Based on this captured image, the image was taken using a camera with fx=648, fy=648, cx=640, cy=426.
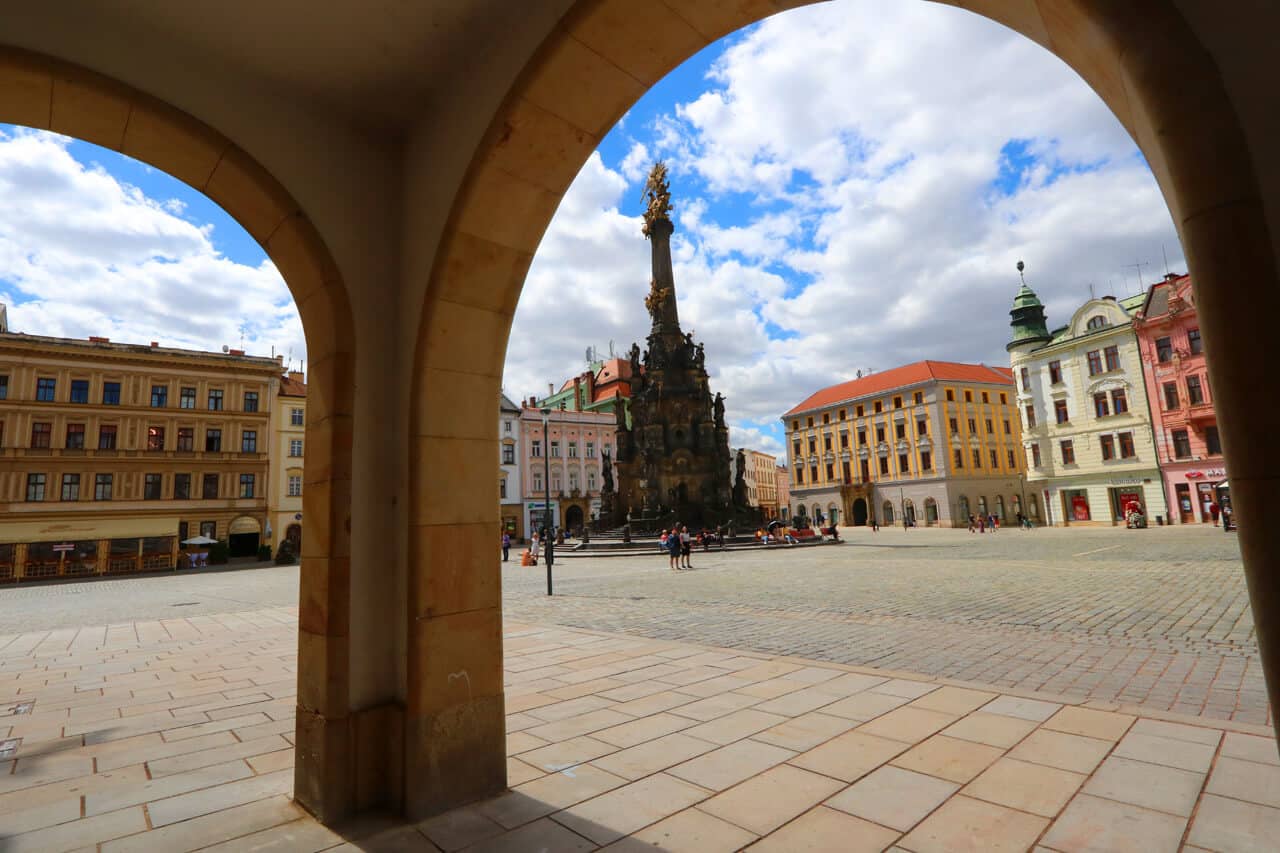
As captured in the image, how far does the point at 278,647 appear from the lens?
9.20 meters

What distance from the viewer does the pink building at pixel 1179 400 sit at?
119 feet

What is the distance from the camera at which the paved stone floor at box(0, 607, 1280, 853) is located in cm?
319

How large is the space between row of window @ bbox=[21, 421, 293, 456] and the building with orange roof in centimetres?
3954

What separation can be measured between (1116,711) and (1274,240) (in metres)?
4.78

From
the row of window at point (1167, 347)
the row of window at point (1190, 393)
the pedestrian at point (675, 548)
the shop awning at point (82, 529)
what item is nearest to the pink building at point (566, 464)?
the shop awning at point (82, 529)

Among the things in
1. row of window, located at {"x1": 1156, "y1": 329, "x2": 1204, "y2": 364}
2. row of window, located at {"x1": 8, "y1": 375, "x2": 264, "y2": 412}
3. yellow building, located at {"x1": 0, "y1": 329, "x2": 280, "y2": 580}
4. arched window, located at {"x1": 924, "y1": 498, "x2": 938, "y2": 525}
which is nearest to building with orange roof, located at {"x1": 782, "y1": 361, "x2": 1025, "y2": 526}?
arched window, located at {"x1": 924, "y1": 498, "x2": 938, "y2": 525}

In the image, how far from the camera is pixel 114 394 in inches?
1494

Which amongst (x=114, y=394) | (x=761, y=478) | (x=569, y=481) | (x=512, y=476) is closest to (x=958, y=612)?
(x=114, y=394)

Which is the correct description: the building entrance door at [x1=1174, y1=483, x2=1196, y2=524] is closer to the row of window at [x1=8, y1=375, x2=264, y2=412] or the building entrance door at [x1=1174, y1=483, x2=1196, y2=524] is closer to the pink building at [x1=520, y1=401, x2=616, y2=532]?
the pink building at [x1=520, y1=401, x2=616, y2=532]

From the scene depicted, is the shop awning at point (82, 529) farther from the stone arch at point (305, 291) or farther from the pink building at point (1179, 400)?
the pink building at point (1179, 400)

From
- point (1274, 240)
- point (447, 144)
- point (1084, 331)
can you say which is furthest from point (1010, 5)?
point (1084, 331)

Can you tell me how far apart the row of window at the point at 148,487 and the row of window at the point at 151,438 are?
1696mm

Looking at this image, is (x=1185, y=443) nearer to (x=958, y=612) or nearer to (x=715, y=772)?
(x=958, y=612)

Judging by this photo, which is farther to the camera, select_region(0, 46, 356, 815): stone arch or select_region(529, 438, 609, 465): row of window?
select_region(529, 438, 609, 465): row of window
